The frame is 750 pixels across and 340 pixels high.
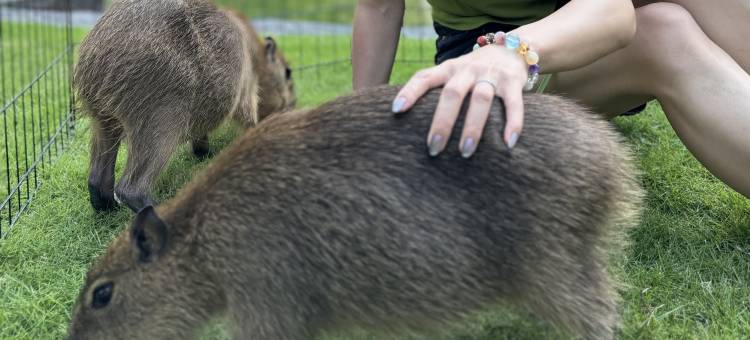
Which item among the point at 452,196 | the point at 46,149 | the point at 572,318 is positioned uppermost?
the point at 452,196

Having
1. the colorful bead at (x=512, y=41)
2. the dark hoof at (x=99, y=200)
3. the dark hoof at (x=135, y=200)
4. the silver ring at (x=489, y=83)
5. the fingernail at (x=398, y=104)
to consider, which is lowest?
the dark hoof at (x=99, y=200)

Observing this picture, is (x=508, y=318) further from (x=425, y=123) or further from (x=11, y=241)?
(x=11, y=241)

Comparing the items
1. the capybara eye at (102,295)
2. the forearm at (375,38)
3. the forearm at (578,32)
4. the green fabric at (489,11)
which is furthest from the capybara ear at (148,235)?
the green fabric at (489,11)

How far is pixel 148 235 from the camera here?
6.23ft

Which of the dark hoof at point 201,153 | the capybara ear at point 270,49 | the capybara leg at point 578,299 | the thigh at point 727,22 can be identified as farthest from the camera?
the capybara ear at point 270,49

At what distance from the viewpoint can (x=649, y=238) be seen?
259 cm

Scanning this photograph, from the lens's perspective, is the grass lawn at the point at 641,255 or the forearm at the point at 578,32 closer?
the forearm at the point at 578,32

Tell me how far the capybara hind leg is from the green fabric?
1261 mm

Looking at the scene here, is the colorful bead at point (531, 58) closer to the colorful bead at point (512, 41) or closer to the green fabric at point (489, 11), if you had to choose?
the colorful bead at point (512, 41)

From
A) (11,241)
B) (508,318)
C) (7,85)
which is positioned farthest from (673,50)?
(7,85)

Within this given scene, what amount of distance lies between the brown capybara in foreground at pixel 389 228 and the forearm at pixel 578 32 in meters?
0.15

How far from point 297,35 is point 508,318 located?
501cm

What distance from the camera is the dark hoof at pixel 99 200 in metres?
2.88

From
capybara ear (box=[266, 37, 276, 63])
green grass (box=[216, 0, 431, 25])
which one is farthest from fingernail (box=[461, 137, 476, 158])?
green grass (box=[216, 0, 431, 25])
